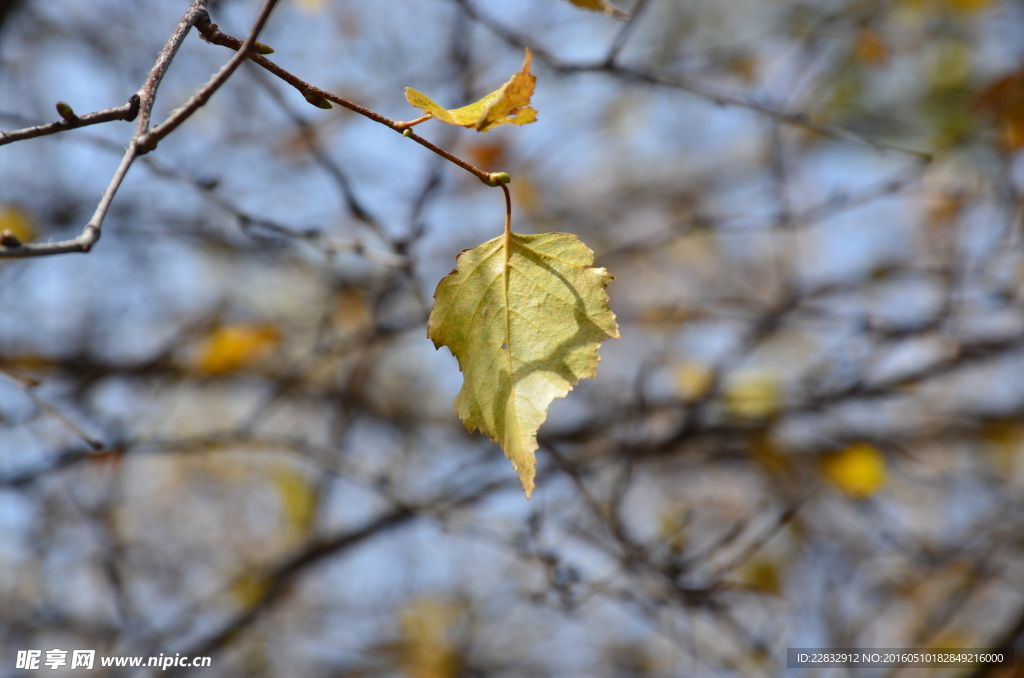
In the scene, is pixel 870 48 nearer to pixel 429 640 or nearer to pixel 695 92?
pixel 695 92

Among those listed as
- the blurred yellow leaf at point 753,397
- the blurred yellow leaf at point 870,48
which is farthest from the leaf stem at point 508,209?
the blurred yellow leaf at point 870,48

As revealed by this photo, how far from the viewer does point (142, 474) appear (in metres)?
3.71

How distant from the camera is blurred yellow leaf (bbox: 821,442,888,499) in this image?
2.34m

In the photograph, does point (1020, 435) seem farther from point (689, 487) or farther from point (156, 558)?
point (156, 558)

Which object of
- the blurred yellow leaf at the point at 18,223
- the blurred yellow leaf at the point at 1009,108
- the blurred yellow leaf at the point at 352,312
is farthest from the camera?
the blurred yellow leaf at the point at 352,312

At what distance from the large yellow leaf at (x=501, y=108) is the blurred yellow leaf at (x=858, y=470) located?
2.21m

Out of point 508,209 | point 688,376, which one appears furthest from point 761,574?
point 508,209

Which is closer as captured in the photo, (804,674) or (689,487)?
(804,674)

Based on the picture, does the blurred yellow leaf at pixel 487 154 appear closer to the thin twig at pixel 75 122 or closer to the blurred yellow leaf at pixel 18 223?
the blurred yellow leaf at pixel 18 223

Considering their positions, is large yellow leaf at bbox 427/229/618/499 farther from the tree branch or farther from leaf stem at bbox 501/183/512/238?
the tree branch

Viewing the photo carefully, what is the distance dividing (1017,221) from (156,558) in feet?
13.0

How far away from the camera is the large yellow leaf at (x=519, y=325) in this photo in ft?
2.45

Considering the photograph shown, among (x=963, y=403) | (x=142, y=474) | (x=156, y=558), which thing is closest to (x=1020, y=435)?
(x=963, y=403)

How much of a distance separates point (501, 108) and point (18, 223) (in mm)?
2446
